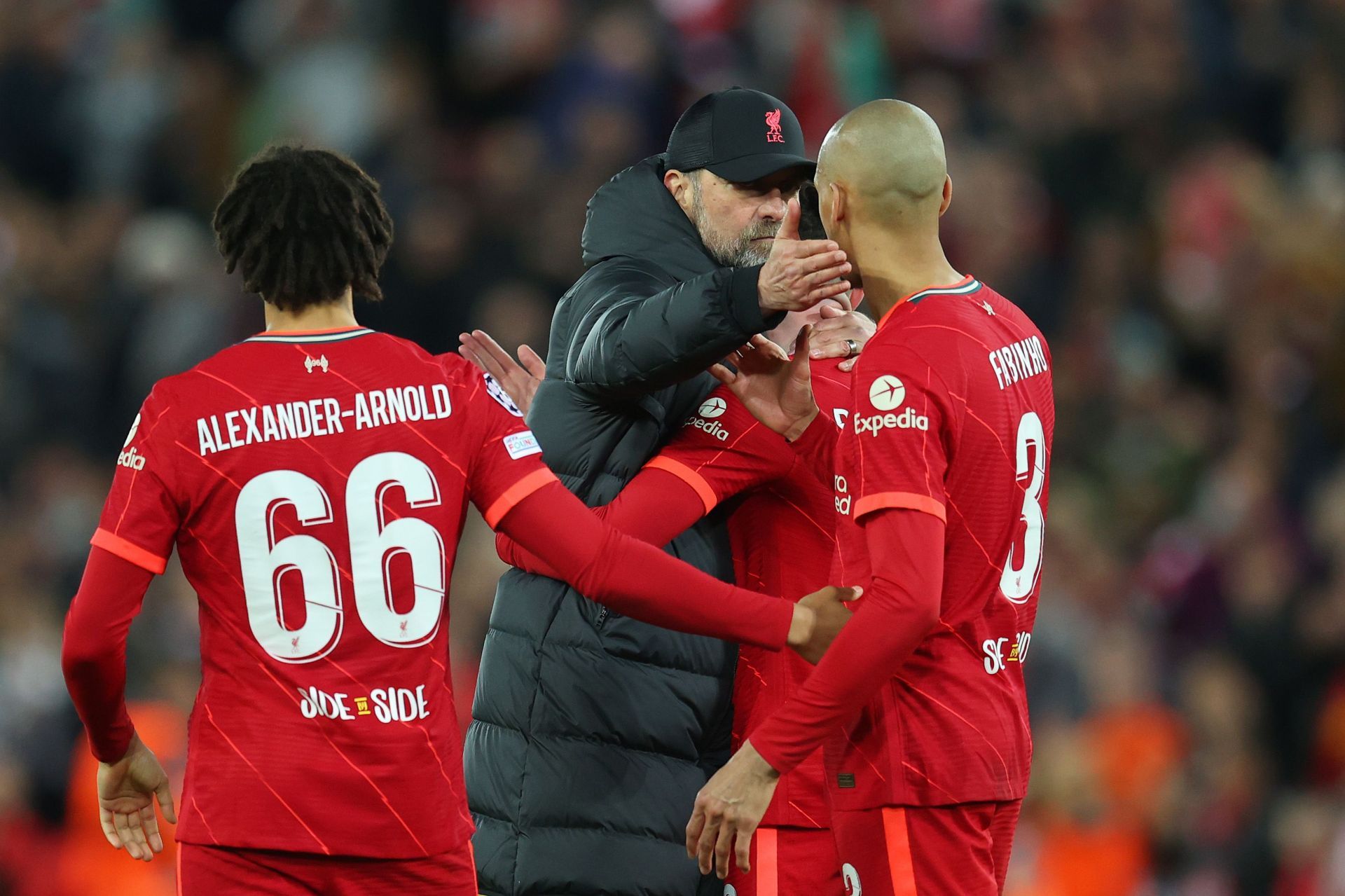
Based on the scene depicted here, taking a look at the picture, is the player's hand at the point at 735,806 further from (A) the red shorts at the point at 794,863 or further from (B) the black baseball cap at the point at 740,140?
(B) the black baseball cap at the point at 740,140

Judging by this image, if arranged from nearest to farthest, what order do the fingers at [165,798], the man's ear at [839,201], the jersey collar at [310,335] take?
the jersey collar at [310,335]
the fingers at [165,798]
the man's ear at [839,201]

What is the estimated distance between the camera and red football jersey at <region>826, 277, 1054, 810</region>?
3.22 meters

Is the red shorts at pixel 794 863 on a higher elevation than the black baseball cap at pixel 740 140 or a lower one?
lower

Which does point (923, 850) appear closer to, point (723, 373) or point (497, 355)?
point (723, 373)

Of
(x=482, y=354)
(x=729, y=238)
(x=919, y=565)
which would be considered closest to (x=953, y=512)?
(x=919, y=565)

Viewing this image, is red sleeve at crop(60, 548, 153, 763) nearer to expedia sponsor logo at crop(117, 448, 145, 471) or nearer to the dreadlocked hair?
expedia sponsor logo at crop(117, 448, 145, 471)

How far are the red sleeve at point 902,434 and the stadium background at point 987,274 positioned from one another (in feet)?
13.3

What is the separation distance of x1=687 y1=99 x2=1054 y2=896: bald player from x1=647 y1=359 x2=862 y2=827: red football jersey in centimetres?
31

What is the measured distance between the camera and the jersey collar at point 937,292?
11.1ft

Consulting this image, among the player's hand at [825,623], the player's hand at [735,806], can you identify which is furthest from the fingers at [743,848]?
the player's hand at [825,623]

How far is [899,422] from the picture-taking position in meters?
3.21

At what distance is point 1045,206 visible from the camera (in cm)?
967

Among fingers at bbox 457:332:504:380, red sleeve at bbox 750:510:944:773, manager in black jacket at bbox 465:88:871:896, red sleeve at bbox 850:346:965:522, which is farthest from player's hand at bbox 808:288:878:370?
fingers at bbox 457:332:504:380

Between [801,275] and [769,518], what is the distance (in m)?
0.73
